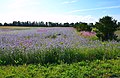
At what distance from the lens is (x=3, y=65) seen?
32.4 ft

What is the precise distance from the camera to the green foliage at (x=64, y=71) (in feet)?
26.3

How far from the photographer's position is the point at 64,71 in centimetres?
856

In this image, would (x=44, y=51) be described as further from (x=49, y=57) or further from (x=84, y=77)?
(x=84, y=77)

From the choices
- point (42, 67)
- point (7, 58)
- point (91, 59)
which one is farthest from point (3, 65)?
point (91, 59)

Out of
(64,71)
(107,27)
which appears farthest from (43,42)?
(107,27)

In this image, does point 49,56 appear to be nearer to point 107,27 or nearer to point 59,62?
point 59,62

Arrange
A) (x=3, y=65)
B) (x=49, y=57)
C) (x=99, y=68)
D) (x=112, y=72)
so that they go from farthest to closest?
(x=49, y=57), (x=3, y=65), (x=99, y=68), (x=112, y=72)

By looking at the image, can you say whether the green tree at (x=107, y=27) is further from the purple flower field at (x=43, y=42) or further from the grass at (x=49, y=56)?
the grass at (x=49, y=56)

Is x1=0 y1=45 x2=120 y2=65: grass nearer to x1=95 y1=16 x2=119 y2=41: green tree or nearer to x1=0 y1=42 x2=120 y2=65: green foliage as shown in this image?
x1=0 y1=42 x2=120 y2=65: green foliage

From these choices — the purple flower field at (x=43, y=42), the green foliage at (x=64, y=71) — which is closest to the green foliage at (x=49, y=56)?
the purple flower field at (x=43, y=42)

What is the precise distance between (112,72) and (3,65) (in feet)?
14.0

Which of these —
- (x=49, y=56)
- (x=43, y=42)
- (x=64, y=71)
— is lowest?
(x=64, y=71)

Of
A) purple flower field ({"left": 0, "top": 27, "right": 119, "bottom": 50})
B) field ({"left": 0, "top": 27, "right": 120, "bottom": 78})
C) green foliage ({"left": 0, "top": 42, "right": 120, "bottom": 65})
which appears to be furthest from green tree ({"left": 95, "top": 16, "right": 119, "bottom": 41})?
green foliage ({"left": 0, "top": 42, "right": 120, "bottom": 65})

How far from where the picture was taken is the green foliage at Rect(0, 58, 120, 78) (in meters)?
8.02
